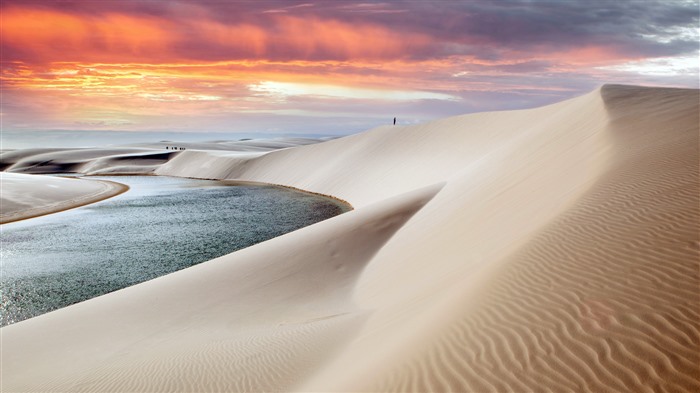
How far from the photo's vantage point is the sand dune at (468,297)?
12.3 ft

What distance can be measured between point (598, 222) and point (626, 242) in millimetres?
733

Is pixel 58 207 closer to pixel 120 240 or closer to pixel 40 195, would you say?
pixel 40 195

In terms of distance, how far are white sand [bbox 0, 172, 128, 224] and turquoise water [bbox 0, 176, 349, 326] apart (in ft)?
5.07

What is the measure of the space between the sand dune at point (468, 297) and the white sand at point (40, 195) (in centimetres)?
2026

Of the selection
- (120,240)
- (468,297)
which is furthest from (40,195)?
(468,297)

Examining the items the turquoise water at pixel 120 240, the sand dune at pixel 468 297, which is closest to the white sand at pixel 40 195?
the turquoise water at pixel 120 240

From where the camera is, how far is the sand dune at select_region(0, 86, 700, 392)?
376 cm

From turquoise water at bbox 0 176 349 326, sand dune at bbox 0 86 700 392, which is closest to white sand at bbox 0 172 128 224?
turquoise water at bbox 0 176 349 326

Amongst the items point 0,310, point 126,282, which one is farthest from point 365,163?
point 0,310

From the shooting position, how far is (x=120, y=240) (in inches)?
759

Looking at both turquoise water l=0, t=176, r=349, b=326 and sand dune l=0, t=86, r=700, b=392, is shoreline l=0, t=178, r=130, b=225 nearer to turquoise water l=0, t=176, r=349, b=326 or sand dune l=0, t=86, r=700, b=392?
turquoise water l=0, t=176, r=349, b=326

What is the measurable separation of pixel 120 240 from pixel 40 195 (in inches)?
658

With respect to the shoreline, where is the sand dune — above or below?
above

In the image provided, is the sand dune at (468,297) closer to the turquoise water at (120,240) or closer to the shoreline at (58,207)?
the turquoise water at (120,240)
